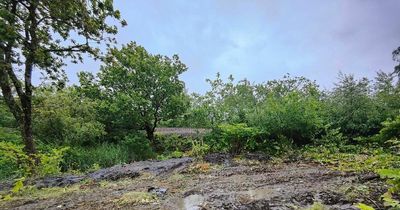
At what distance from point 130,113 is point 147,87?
1319 mm

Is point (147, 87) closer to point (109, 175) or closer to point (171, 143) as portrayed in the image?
point (171, 143)

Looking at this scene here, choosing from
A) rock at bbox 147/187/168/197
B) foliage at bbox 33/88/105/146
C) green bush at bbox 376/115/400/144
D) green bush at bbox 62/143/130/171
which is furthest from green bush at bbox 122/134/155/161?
rock at bbox 147/187/168/197

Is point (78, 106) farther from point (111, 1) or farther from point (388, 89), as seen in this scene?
point (388, 89)

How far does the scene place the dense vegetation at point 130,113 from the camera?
26.8ft

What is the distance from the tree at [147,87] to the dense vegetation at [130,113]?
41mm

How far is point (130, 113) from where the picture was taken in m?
13.6

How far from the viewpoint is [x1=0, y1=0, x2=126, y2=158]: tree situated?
25.9 feet

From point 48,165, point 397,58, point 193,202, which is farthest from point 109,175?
point 397,58

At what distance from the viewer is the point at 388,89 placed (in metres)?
13.5

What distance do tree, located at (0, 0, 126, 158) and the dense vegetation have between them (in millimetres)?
27

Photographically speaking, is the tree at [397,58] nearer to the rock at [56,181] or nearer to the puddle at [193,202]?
the rock at [56,181]

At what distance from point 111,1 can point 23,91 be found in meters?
3.30

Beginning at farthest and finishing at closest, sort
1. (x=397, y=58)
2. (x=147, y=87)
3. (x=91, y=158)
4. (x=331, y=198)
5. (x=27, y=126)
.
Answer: (x=397, y=58) < (x=147, y=87) < (x=91, y=158) < (x=27, y=126) < (x=331, y=198)

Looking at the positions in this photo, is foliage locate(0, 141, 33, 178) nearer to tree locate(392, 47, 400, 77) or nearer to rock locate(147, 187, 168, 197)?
rock locate(147, 187, 168, 197)
